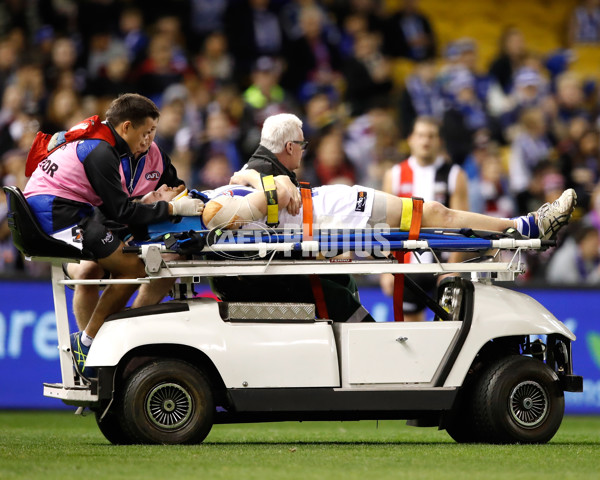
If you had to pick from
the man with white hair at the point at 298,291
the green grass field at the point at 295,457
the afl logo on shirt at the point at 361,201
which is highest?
the afl logo on shirt at the point at 361,201

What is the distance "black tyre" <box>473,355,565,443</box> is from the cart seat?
2.71m

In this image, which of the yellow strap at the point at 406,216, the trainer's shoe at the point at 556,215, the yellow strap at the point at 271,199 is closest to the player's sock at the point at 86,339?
the yellow strap at the point at 271,199

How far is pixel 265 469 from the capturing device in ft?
20.6

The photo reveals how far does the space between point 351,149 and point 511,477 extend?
31.6ft

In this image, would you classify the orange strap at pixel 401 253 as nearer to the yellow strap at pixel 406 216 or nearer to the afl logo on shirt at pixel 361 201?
the yellow strap at pixel 406 216

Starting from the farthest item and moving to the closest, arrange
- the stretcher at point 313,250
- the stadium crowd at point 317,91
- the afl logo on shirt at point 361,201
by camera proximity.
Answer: the stadium crowd at point 317,91 → the afl logo on shirt at point 361,201 → the stretcher at point 313,250

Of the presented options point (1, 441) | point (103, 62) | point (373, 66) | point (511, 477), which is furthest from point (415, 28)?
point (511, 477)

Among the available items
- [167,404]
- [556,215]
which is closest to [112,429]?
[167,404]

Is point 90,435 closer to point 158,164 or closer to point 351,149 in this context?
point 158,164

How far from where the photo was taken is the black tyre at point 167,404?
24.0 feet

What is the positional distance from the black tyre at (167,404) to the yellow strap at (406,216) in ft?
5.49

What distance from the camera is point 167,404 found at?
7.39 m

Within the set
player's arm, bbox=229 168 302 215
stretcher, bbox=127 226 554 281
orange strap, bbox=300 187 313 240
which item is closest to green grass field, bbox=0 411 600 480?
stretcher, bbox=127 226 554 281

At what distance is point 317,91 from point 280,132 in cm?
799
